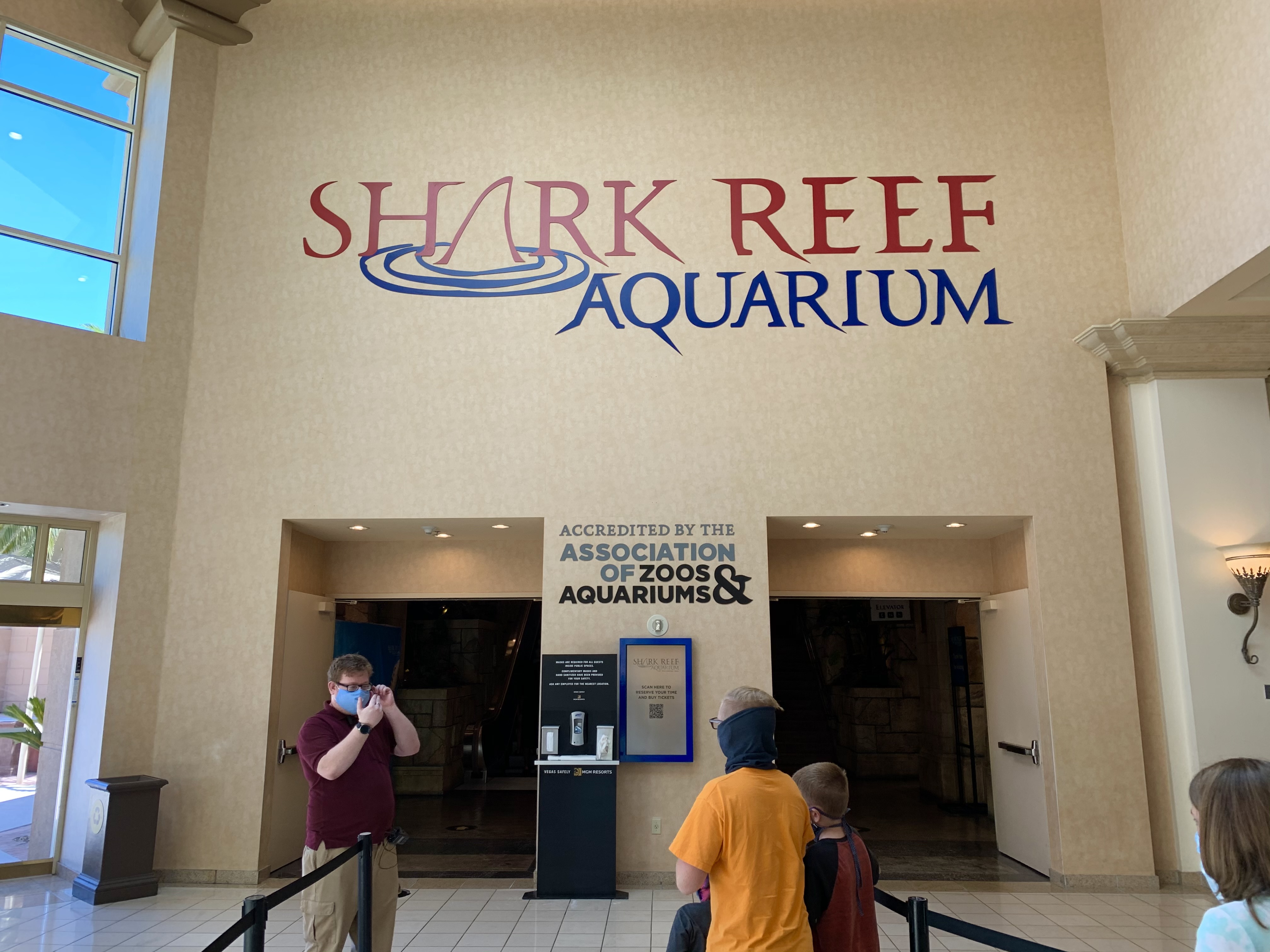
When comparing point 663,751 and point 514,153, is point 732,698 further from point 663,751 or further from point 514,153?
point 514,153

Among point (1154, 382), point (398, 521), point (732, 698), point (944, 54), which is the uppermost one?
point (944, 54)

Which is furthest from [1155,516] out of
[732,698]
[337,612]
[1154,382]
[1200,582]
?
[337,612]

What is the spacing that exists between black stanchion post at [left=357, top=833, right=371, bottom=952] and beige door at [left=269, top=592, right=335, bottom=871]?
329cm

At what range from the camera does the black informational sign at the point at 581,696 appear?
21.6 feet

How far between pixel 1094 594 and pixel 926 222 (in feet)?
10.8

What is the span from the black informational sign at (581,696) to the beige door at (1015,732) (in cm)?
335

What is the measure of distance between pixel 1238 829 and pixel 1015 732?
237 inches

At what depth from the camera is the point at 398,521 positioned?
7230 mm

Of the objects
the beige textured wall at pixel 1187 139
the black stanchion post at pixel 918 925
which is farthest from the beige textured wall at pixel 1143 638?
the black stanchion post at pixel 918 925

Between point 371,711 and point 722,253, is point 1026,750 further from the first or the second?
point 371,711

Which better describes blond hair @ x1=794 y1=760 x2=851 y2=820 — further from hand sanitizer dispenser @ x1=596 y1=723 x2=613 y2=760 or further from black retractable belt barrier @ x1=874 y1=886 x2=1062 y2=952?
hand sanitizer dispenser @ x1=596 y1=723 x2=613 y2=760

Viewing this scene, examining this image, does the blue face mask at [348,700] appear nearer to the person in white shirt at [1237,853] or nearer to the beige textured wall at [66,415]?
the person in white shirt at [1237,853]

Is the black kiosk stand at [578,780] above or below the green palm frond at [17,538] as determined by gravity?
below

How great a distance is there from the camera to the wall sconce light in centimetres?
648
